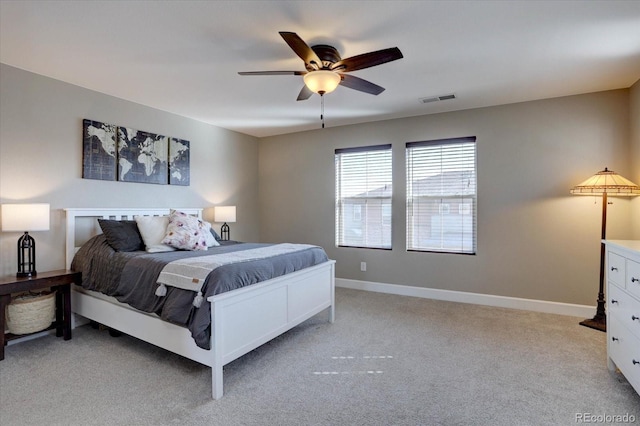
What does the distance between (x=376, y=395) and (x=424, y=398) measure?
302 mm

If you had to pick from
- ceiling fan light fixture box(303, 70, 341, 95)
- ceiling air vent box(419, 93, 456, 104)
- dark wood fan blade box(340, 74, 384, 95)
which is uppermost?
ceiling air vent box(419, 93, 456, 104)

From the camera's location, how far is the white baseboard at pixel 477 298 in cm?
358

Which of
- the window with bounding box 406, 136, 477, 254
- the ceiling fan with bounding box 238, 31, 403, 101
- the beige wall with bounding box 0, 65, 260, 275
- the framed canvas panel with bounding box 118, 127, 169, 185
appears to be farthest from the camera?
the window with bounding box 406, 136, 477, 254

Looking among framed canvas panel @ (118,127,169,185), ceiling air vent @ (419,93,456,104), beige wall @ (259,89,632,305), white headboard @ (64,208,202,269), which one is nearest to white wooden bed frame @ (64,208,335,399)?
white headboard @ (64,208,202,269)

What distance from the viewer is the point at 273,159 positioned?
5.58m

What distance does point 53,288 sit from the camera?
Result: 3090 millimetres

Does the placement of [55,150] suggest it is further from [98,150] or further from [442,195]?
[442,195]

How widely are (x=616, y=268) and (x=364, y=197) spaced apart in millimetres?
3021

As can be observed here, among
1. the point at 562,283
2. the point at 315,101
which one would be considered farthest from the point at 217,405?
the point at 562,283

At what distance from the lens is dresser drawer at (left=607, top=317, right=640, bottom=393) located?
75.3 inches

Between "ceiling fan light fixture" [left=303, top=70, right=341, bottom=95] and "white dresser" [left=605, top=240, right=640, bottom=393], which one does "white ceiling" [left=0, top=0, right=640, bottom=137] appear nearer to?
"ceiling fan light fixture" [left=303, top=70, right=341, bottom=95]

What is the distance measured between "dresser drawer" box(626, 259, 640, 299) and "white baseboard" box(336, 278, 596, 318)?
1851mm

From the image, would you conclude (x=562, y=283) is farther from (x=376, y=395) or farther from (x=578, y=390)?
(x=376, y=395)

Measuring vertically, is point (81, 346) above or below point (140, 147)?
below
